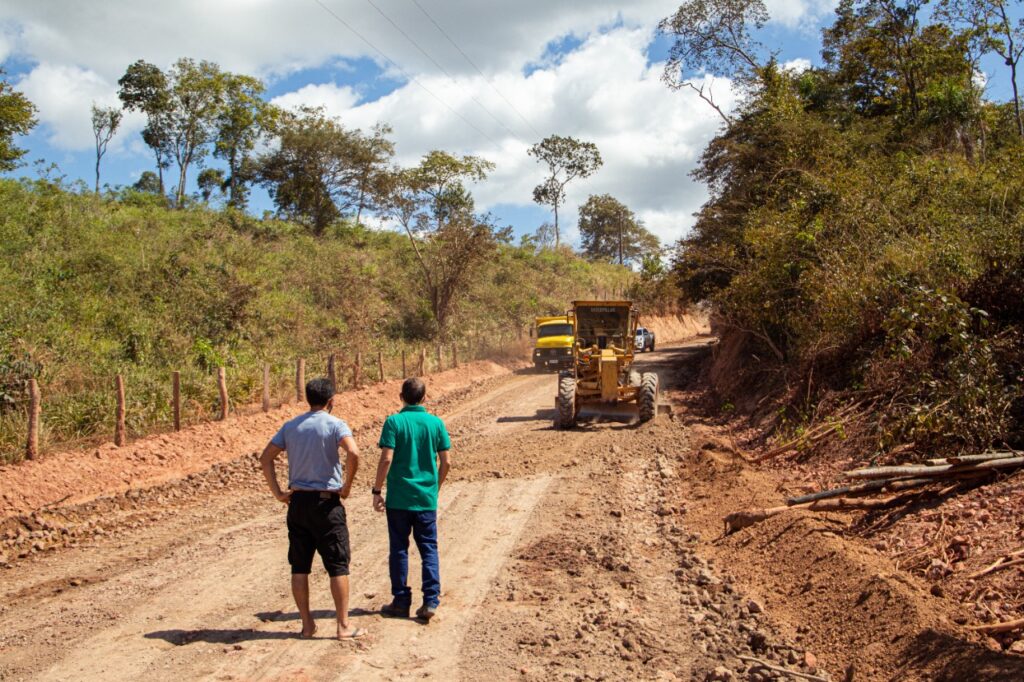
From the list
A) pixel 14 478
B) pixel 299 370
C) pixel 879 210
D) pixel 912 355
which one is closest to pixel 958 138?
pixel 879 210

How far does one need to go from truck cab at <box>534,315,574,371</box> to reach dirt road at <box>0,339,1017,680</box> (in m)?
16.4

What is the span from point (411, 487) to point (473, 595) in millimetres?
1289

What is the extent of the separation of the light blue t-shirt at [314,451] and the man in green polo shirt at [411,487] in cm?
39

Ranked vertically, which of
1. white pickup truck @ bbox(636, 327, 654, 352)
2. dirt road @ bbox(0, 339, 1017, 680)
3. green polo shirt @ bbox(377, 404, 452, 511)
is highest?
white pickup truck @ bbox(636, 327, 654, 352)

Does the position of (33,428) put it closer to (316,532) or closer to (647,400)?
(316,532)

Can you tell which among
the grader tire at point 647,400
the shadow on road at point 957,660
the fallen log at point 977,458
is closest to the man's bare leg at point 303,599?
the shadow on road at point 957,660

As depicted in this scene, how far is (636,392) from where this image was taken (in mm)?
15125

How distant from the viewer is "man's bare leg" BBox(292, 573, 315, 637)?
5203mm

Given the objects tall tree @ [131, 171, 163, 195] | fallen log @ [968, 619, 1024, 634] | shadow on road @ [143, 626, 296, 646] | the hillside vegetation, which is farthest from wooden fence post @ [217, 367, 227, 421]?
tall tree @ [131, 171, 163, 195]

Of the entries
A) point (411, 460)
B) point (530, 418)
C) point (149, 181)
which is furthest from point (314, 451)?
point (149, 181)

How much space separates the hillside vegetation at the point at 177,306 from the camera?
1362cm

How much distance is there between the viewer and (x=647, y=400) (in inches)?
583

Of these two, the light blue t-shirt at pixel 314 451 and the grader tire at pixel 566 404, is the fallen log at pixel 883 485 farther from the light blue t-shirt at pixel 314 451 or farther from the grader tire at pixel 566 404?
the grader tire at pixel 566 404

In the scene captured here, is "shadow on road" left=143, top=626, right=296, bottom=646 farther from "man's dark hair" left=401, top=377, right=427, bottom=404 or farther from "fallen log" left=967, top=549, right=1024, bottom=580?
"fallen log" left=967, top=549, right=1024, bottom=580
